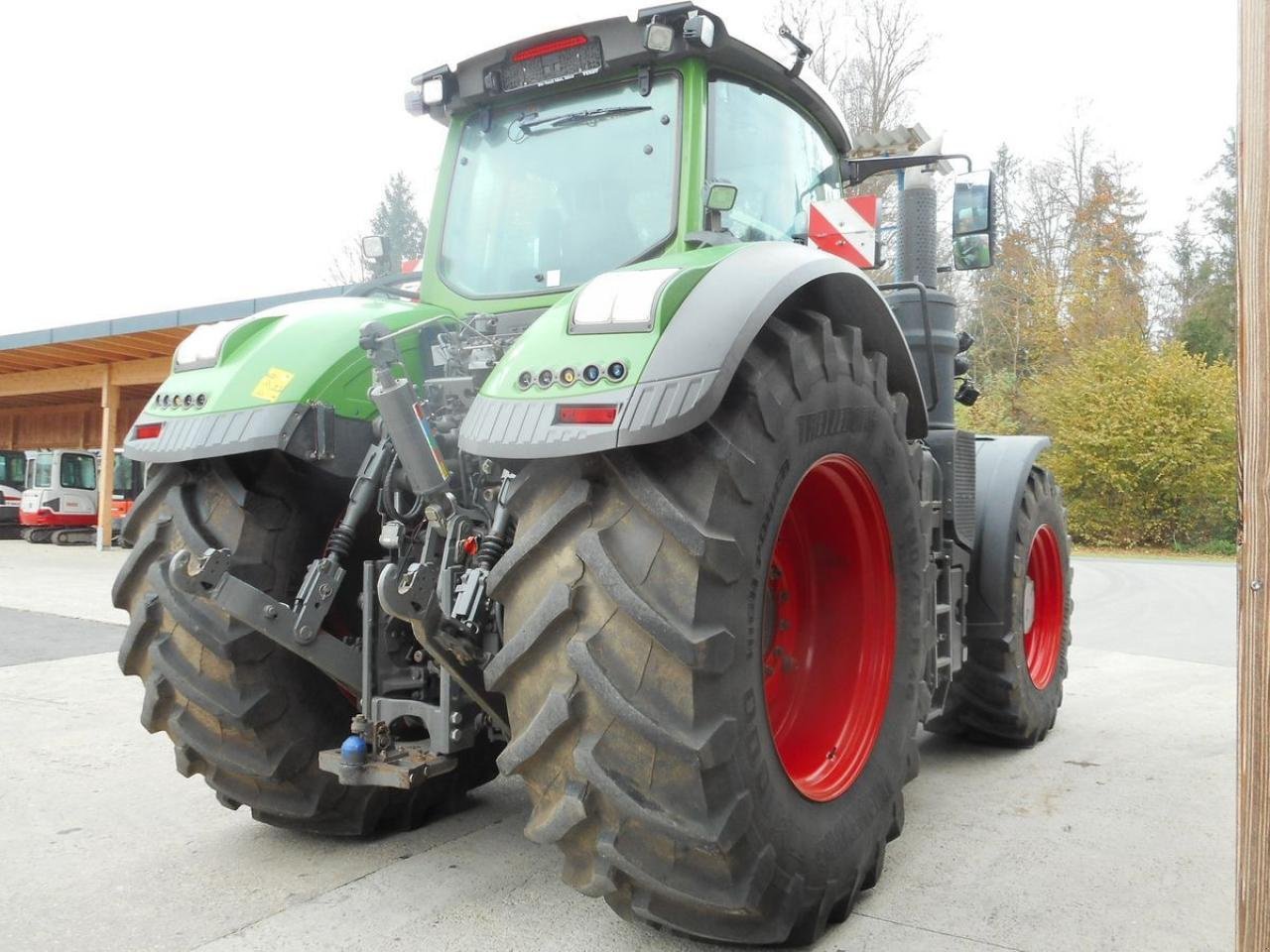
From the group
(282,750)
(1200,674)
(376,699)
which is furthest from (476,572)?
(1200,674)

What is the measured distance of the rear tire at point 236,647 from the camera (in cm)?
283

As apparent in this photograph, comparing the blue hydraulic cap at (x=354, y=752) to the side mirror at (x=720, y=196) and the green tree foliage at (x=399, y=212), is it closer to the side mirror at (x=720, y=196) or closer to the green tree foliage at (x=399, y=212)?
the side mirror at (x=720, y=196)

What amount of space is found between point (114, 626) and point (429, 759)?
25.0 ft

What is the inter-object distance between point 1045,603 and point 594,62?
3610mm

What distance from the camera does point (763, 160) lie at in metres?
3.43

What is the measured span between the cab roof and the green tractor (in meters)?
0.01

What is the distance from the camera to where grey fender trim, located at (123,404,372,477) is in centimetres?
276

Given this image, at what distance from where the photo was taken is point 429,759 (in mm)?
2701

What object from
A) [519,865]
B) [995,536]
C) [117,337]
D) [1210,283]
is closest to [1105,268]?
[1210,283]

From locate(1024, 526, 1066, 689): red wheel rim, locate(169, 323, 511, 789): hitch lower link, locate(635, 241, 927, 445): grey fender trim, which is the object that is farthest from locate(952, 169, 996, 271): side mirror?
locate(169, 323, 511, 789): hitch lower link

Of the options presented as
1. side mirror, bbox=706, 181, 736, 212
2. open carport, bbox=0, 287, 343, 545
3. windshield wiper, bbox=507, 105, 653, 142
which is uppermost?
open carport, bbox=0, 287, 343, 545

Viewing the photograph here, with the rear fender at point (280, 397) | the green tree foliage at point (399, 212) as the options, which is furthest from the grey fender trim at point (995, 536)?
the green tree foliage at point (399, 212)

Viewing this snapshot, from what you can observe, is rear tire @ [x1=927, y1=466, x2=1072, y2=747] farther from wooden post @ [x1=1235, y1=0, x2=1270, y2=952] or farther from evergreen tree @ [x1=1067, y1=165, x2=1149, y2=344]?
evergreen tree @ [x1=1067, y1=165, x2=1149, y2=344]

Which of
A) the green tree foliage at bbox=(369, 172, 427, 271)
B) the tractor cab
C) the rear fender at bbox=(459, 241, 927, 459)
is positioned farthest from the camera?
the green tree foliage at bbox=(369, 172, 427, 271)
